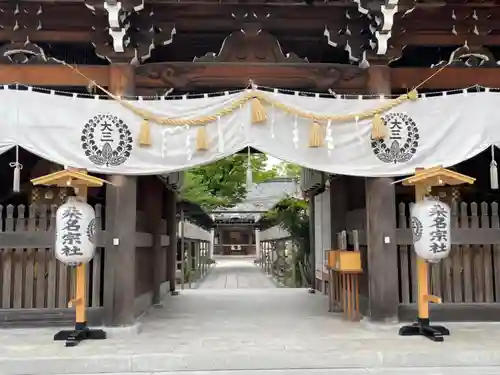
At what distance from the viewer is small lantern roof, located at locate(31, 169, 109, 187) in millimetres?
6562

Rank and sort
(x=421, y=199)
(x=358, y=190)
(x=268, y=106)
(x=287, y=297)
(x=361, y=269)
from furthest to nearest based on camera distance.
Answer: (x=287, y=297) → (x=358, y=190) → (x=361, y=269) → (x=268, y=106) → (x=421, y=199)

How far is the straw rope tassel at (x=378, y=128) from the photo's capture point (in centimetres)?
761

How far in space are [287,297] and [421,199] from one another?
5.84m

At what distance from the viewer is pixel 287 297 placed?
12328mm

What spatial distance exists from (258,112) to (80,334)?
3.93 meters

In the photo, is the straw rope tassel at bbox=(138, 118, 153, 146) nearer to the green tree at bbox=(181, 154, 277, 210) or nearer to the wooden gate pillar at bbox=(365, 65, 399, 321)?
the wooden gate pillar at bbox=(365, 65, 399, 321)

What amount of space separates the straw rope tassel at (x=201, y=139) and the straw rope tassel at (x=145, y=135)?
2.34 ft

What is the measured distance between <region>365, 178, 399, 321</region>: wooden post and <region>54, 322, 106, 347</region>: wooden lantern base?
155 inches

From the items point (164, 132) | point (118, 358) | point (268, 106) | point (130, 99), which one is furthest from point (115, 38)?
point (118, 358)

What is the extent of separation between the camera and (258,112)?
7555 mm

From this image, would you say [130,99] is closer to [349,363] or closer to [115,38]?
[115,38]

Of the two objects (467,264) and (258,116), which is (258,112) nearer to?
(258,116)

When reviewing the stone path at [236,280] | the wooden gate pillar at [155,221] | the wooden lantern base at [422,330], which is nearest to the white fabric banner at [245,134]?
the wooden lantern base at [422,330]

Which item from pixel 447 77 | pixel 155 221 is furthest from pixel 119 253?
pixel 447 77
